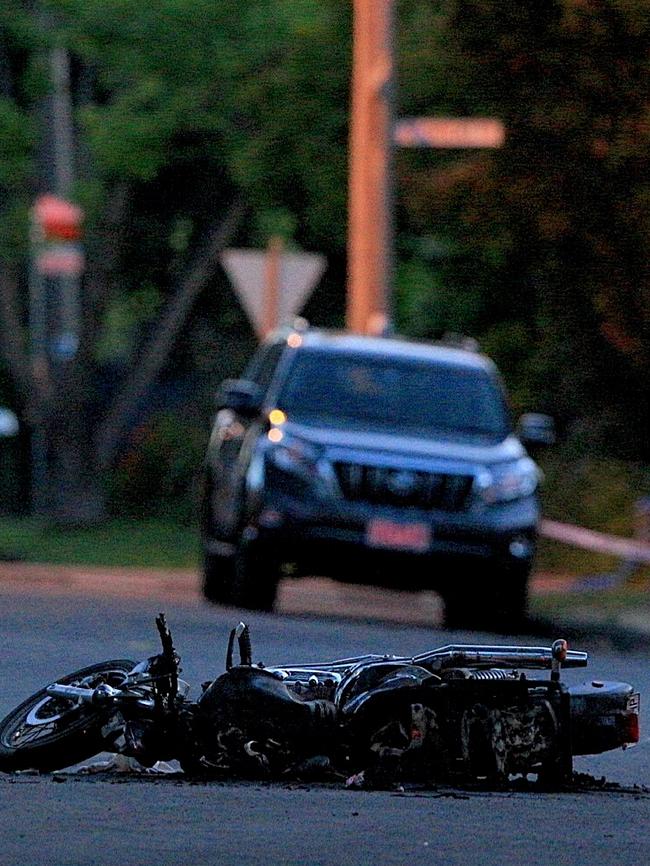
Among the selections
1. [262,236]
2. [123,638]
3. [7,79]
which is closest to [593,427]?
[262,236]

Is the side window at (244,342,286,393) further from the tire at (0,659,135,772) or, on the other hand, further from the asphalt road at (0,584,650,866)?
the tire at (0,659,135,772)

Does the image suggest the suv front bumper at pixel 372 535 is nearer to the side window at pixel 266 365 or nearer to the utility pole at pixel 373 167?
the side window at pixel 266 365


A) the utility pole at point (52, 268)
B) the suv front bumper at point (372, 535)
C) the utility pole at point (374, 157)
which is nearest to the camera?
the suv front bumper at point (372, 535)

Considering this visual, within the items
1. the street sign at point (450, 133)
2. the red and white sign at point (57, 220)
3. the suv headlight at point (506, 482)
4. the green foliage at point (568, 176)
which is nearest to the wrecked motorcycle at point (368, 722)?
the suv headlight at point (506, 482)

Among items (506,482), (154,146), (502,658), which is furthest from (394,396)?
(502,658)

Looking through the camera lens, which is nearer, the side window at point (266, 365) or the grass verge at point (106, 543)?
the side window at point (266, 365)

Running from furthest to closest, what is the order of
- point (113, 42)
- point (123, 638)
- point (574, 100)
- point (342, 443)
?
point (113, 42) < point (574, 100) < point (342, 443) < point (123, 638)

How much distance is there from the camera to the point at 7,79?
27625 millimetres

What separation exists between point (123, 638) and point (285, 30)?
13.5m

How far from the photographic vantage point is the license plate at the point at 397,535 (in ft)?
53.6

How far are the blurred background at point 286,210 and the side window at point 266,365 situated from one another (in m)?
3.67

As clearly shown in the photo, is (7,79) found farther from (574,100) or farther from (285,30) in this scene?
(574,100)

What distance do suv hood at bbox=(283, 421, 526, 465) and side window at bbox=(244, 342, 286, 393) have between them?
922 millimetres

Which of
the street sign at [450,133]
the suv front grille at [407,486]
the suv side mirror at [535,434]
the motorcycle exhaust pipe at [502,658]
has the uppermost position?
the street sign at [450,133]
